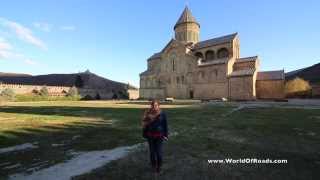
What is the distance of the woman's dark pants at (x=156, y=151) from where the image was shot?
6.36 metres

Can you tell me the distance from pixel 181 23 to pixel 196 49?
A: 8.30 metres

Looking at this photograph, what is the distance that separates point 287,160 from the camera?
7.32 meters

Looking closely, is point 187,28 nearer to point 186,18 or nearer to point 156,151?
point 186,18

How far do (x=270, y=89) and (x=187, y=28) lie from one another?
25791 millimetres

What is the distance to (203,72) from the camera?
180 ft

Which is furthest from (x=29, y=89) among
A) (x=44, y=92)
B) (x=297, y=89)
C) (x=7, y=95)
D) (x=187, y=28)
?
(x=297, y=89)

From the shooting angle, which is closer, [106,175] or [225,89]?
[106,175]

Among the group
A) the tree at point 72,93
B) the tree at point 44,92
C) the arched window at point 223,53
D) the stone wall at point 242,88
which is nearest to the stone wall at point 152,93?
the arched window at point 223,53

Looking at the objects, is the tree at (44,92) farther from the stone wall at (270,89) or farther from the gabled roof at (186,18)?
the stone wall at (270,89)

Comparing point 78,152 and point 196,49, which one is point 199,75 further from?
point 78,152

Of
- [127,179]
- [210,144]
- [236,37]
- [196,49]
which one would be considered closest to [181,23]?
[196,49]

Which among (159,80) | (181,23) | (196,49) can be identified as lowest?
(159,80)

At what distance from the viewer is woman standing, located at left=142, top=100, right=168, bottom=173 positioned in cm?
631

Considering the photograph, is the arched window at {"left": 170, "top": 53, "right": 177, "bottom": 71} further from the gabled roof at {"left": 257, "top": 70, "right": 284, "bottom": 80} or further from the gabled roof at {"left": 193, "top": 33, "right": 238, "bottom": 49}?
the gabled roof at {"left": 257, "top": 70, "right": 284, "bottom": 80}
